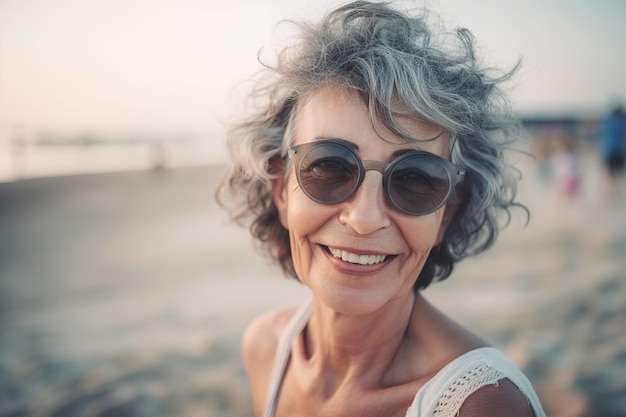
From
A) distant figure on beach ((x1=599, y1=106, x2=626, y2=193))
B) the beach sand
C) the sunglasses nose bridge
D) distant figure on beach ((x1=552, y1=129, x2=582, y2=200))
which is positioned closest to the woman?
the sunglasses nose bridge

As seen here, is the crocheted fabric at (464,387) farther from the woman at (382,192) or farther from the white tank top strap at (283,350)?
the white tank top strap at (283,350)

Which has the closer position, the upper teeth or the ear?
the upper teeth

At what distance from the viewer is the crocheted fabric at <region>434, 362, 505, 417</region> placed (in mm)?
1536

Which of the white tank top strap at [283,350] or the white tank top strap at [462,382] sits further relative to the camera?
the white tank top strap at [283,350]

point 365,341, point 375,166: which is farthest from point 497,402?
point 375,166

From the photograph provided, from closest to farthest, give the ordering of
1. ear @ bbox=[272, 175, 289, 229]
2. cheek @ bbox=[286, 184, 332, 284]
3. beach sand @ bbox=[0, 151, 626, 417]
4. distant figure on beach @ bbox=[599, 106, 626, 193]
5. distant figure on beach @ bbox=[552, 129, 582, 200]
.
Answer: cheek @ bbox=[286, 184, 332, 284]
ear @ bbox=[272, 175, 289, 229]
beach sand @ bbox=[0, 151, 626, 417]
distant figure on beach @ bbox=[552, 129, 582, 200]
distant figure on beach @ bbox=[599, 106, 626, 193]

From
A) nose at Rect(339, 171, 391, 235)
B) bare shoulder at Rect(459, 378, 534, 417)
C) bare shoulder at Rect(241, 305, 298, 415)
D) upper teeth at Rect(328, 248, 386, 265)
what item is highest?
nose at Rect(339, 171, 391, 235)

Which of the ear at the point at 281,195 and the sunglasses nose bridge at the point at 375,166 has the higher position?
the sunglasses nose bridge at the point at 375,166

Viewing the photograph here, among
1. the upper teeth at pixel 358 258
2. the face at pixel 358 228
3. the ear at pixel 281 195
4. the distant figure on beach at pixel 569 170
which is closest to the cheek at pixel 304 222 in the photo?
the face at pixel 358 228

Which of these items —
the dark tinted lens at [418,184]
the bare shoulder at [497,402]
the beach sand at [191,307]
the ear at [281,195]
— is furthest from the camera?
the beach sand at [191,307]

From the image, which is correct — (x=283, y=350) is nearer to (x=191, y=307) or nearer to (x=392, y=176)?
(x=392, y=176)

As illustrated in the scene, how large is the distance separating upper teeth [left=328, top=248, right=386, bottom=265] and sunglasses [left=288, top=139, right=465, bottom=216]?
0.19 meters

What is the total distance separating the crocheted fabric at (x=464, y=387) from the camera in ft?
5.04

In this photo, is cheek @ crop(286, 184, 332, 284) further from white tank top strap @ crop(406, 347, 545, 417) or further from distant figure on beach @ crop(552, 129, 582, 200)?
distant figure on beach @ crop(552, 129, 582, 200)
